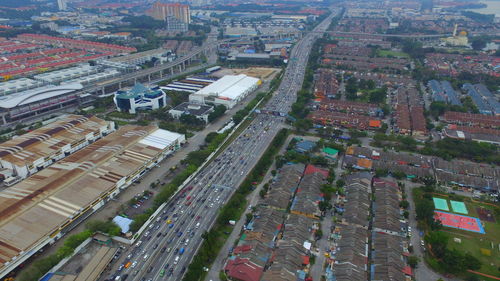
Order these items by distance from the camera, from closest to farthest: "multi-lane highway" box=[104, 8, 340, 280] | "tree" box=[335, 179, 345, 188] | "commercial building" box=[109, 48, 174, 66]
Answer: "multi-lane highway" box=[104, 8, 340, 280]
"tree" box=[335, 179, 345, 188]
"commercial building" box=[109, 48, 174, 66]

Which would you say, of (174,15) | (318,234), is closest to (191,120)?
(318,234)

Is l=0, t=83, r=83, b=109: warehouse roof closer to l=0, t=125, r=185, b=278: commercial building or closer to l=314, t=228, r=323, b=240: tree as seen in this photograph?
l=0, t=125, r=185, b=278: commercial building

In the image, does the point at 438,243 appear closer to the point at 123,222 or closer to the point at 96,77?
the point at 123,222

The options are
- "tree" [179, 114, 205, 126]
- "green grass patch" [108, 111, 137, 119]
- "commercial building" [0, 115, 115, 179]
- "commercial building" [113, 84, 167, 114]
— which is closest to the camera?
"commercial building" [0, 115, 115, 179]

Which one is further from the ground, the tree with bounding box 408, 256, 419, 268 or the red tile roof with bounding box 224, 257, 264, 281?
the tree with bounding box 408, 256, 419, 268

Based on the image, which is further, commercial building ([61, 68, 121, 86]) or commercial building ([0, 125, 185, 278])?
commercial building ([61, 68, 121, 86])

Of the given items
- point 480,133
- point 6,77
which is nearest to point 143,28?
point 6,77

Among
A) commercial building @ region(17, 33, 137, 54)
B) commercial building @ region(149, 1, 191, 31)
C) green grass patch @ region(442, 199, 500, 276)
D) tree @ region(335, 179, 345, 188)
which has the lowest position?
green grass patch @ region(442, 199, 500, 276)

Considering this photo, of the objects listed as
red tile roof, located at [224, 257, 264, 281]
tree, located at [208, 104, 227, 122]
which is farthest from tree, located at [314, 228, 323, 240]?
tree, located at [208, 104, 227, 122]
